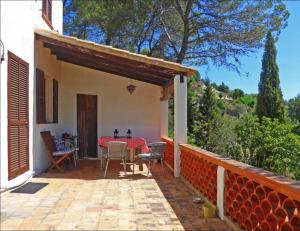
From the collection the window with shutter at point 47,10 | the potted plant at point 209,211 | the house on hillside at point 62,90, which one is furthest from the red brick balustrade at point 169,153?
the potted plant at point 209,211

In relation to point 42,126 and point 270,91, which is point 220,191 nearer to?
point 42,126

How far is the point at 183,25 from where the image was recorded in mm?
15859

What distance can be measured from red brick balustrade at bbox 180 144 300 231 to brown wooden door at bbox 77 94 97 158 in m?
6.71

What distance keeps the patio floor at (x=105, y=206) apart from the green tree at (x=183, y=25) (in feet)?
29.0

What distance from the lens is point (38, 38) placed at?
793 cm

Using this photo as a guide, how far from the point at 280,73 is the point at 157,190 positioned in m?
15.8

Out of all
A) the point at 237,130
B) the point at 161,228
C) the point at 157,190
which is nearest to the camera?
the point at 161,228

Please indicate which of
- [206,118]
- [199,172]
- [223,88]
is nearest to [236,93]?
[223,88]

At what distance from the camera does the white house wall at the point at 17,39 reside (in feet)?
18.3

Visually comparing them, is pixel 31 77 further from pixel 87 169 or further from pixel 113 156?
pixel 87 169

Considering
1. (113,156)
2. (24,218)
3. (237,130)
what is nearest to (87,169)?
(113,156)

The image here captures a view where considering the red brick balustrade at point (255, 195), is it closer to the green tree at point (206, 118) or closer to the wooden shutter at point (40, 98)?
the wooden shutter at point (40, 98)

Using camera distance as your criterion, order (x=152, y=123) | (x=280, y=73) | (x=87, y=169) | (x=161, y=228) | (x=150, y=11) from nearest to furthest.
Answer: (x=161, y=228) < (x=87, y=169) < (x=152, y=123) < (x=150, y=11) < (x=280, y=73)

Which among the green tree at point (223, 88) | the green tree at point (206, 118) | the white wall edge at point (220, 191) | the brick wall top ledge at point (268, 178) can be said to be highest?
the green tree at point (223, 88)
